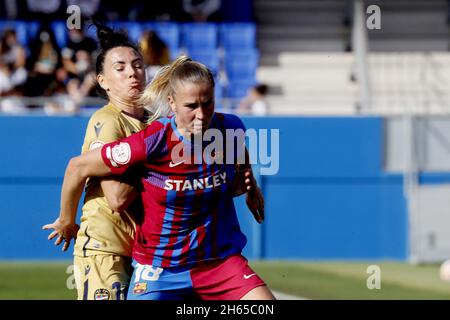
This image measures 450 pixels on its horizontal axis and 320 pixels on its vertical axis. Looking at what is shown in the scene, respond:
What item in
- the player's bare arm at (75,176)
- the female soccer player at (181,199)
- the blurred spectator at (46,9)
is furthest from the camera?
the blurred spectator at (46,9)

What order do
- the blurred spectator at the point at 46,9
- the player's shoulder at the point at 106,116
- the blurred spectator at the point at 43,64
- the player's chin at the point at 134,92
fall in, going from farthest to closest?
the blurred spectator at the point at 46,9
the blurred spectator at the point at 43,64
the player's chin at the point at 134,92
the player's shoulder at the point at 106,116

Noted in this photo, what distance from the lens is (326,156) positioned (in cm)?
1491

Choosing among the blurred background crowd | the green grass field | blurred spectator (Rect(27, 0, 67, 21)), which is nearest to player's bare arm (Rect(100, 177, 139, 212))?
the green grass field

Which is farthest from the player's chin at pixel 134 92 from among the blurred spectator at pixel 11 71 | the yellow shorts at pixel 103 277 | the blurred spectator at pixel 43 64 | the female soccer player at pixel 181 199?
the blurred spectator at pixel 43 64

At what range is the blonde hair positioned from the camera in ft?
17.5

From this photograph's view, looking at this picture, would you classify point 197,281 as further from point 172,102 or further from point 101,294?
point 172,102

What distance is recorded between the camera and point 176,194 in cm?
540

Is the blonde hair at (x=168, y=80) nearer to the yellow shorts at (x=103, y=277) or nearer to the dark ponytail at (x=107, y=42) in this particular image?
the dark ponytail at (x=107, y=42)

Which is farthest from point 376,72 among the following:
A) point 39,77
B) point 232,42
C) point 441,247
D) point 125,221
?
point 125,221

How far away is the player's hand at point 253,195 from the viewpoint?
18.6 feet

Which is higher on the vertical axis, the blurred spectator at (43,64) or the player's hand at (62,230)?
the blurred spectator at (43,64)

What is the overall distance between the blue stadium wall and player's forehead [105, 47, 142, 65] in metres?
8.41

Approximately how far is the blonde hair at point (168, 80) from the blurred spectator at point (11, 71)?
380 inches

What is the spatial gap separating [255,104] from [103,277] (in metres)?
9.90
